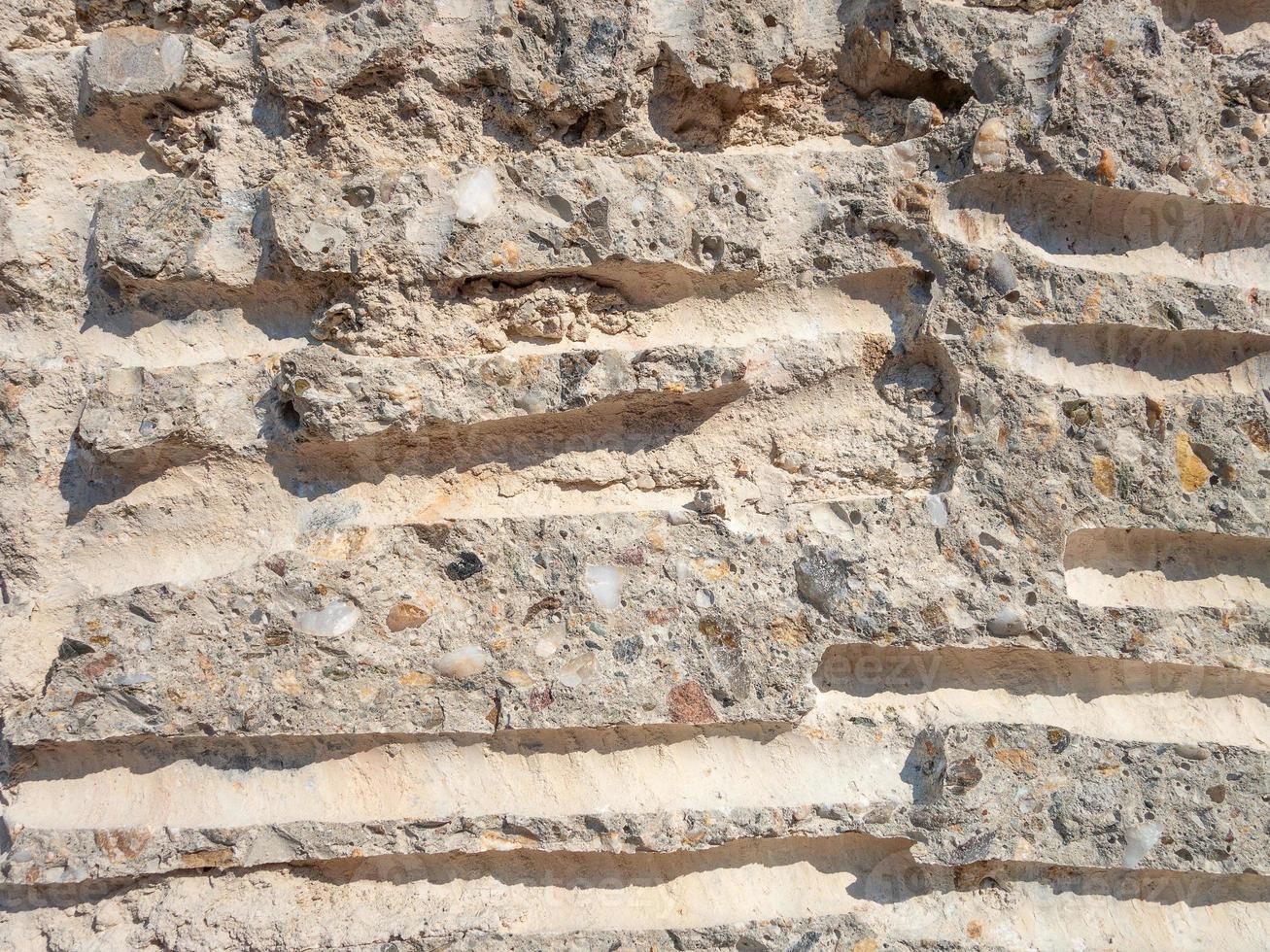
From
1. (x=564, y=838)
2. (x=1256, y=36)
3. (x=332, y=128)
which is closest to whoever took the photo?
(x=564, y=838)

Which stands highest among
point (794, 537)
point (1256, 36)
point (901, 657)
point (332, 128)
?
point (1256, 36)

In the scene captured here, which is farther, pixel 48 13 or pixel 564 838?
pixel 48 13

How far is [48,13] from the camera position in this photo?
152 cm

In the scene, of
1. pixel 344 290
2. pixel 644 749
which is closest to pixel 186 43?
pixel 344 290

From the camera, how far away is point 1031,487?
4.89 feet

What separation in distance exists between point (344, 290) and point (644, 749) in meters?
0.95

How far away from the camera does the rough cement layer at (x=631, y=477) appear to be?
4.65 feet

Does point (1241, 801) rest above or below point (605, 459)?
below

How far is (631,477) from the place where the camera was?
1528 mm

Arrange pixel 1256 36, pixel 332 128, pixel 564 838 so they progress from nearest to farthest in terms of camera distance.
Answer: pixel 564 838 → pixel 332 128 → pixel 1256 36

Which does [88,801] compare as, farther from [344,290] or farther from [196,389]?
[344,290]

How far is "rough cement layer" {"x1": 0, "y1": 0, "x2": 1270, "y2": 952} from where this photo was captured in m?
1.42

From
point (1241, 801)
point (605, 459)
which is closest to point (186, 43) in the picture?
point (605, 459)

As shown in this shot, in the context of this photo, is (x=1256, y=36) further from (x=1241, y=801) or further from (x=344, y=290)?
(x=344, y=290)
